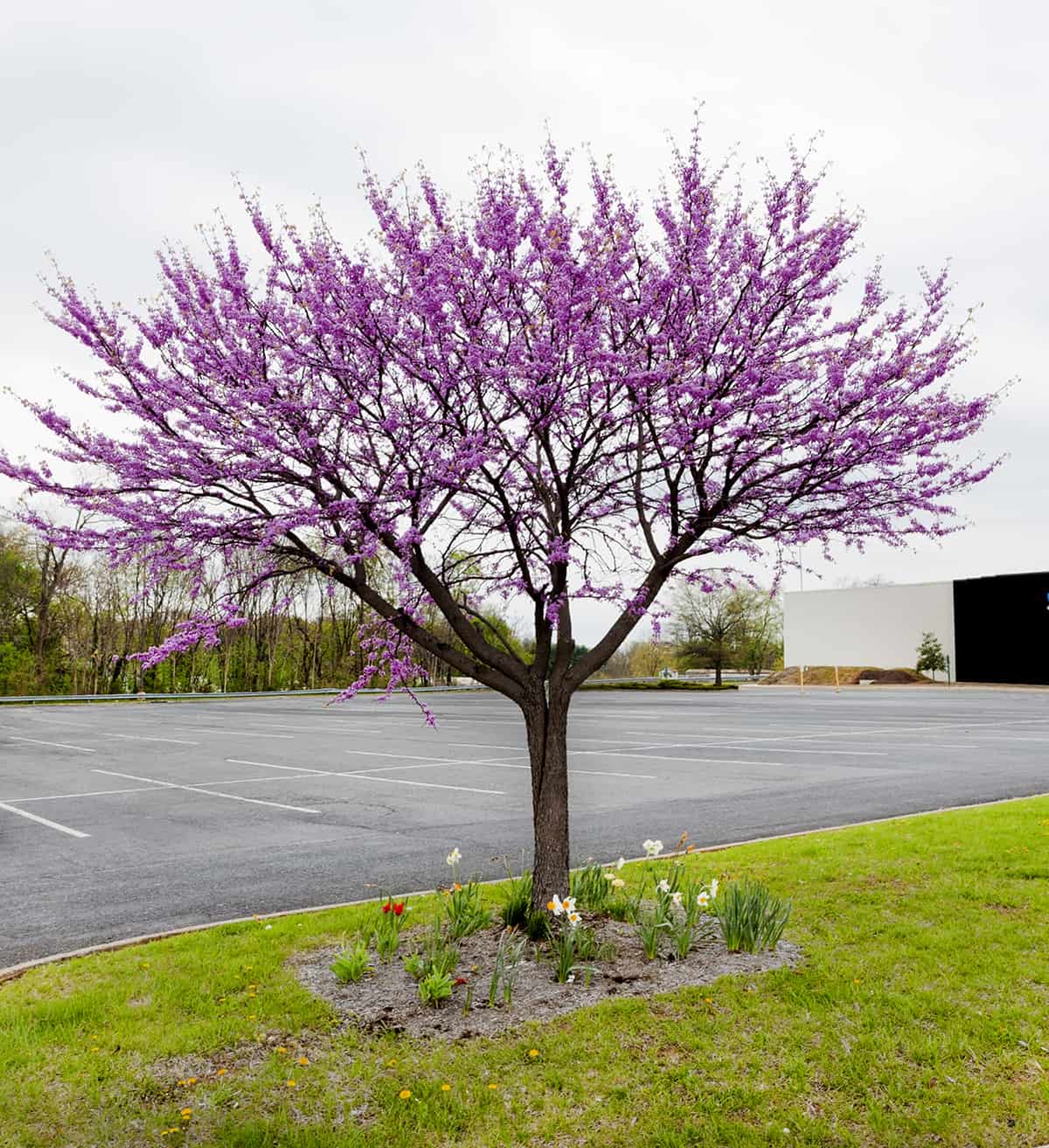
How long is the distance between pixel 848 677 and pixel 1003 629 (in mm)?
10925

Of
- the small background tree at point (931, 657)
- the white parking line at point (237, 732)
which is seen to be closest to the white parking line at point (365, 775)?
the white parking line at point (237, 732)

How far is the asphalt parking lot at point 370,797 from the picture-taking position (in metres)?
7.73

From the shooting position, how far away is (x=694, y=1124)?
365 centimetres

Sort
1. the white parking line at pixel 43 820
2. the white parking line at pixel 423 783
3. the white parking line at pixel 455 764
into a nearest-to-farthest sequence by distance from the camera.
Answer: the white parking line at pixel 43 820 → the white parking line at pixel 423 783 → the white parking line at pixel 455 764

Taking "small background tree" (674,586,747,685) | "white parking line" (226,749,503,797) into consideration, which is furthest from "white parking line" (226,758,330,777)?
"small background tree" (674,586,747,685)

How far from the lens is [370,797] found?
12.7m

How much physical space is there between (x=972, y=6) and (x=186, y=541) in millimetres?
6263

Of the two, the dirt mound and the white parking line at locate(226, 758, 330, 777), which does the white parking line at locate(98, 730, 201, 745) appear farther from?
the dirt mound

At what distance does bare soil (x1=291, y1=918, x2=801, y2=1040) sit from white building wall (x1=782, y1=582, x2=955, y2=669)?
6329 centimetres

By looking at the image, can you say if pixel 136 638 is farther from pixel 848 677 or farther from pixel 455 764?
pixel 848 677

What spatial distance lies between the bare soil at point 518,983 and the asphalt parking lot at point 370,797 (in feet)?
6.67

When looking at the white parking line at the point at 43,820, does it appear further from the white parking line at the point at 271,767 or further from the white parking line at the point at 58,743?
the white parking line at the point at 58,743

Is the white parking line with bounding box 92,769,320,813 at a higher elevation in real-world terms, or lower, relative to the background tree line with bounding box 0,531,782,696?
lower

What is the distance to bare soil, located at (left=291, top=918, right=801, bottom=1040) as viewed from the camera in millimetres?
4648
